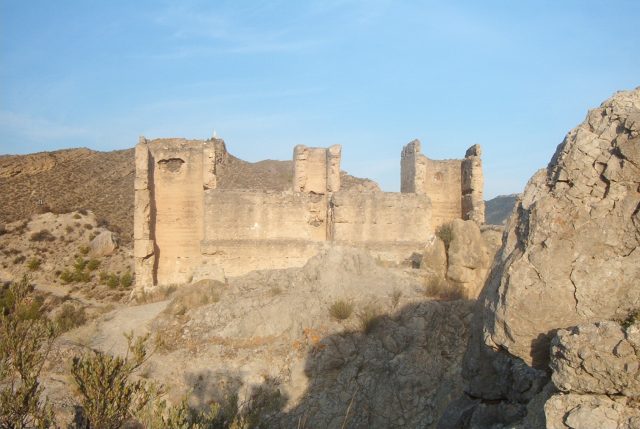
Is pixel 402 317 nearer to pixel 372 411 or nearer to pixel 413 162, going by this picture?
pixel 372 411

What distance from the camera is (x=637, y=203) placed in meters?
3.38

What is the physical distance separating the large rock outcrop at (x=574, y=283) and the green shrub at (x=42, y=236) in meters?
26.0

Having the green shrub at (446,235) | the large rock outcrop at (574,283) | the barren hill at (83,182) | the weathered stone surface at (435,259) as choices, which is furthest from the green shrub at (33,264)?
the large rock outcrop at (574,283)

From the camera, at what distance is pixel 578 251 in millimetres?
3488

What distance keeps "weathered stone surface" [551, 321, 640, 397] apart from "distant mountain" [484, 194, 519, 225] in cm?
4624

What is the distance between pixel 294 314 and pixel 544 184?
788 cm

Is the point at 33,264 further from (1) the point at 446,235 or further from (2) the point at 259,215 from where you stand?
(1) the point at 446,235

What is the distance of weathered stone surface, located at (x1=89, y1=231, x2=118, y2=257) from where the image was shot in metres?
25.0

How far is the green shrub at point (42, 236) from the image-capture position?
25969 millimetres

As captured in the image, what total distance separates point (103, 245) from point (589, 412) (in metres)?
25.0

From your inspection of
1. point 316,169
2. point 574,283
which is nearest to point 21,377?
point 574,283

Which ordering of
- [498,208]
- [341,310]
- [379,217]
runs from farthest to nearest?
[498,208], [379,217], [341,310]

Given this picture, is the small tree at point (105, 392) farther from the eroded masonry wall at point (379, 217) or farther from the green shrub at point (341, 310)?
the eroded masonry wall at point (379, 217)

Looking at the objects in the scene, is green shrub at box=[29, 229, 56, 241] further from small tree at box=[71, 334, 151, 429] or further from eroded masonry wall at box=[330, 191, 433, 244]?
small tree at box=[71, 334, 151, 429]
